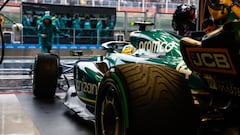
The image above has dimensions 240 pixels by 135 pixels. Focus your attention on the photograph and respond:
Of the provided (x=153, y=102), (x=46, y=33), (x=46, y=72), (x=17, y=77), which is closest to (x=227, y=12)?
(x=153, y=102)

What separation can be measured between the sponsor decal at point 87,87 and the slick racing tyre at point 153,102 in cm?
162

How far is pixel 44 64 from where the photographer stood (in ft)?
17.7

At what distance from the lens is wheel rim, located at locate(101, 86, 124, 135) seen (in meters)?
2.16

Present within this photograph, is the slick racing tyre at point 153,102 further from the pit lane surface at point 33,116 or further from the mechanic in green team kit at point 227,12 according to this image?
the pit lane surface at point 33,116

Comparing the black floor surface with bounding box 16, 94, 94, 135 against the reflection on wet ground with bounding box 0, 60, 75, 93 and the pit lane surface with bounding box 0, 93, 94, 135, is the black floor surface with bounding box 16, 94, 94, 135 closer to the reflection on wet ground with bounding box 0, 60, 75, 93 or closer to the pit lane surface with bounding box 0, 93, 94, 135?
the pit lane surface with bounding box 0, 93, 94, 135

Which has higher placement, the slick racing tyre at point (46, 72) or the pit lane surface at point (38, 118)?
the slick racing tyre at point (46, 72)

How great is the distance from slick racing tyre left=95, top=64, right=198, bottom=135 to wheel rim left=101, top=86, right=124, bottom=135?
0.03 metres

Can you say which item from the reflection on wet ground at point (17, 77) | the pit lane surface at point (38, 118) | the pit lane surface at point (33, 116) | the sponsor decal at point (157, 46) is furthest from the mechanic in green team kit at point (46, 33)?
the sponsor decal at point (157, 46)

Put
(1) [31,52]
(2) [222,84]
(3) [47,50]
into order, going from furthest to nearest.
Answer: (1) [31,52]
(3) [47,50]
(2) [222,84]

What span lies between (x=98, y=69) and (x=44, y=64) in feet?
5.35

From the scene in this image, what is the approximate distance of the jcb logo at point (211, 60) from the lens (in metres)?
1.68

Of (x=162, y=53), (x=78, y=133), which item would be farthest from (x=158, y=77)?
(x=78, y=133)

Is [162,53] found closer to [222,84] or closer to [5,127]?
[222,84]

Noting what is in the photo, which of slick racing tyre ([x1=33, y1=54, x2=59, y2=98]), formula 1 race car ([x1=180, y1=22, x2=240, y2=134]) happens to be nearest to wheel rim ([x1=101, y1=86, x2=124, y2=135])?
formula 1 race car ([x1=180, y1=22, x2=240, y2=134])
